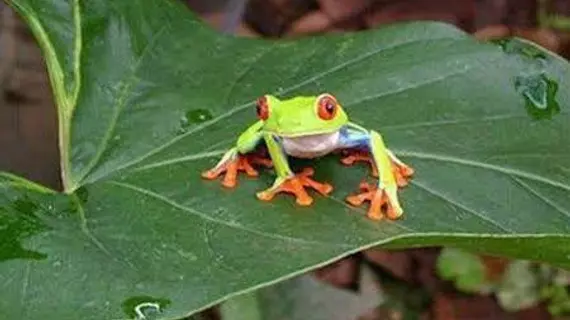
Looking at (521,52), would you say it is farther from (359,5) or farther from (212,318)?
(359,5)

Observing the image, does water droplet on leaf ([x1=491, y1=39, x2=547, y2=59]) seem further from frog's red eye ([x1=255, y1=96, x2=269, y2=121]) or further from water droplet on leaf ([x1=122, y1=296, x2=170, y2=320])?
water droplet on leaf ([x1=122, y1=296, x2=170, y2=320])

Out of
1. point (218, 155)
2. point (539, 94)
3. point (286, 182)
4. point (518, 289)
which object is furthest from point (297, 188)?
point (518, 289)

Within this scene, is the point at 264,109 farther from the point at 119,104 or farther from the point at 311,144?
the point at 119,104

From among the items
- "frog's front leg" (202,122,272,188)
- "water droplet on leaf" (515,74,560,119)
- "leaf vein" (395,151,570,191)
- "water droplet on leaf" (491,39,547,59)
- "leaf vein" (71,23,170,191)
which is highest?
"water droplet on leaf" (491,39,547,59)

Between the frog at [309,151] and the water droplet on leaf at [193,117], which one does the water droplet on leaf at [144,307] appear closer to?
the frog at [309,151]

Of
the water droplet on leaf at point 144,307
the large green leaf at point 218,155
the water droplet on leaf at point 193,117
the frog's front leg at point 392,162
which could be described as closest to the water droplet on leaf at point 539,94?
the large green leaf at point 218,155

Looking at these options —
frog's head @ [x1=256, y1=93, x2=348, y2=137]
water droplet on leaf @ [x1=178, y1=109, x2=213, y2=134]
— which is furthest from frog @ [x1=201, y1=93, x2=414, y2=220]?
water droplet on leaf @ [x1=178, y1=109, x2=213, y2=134]
